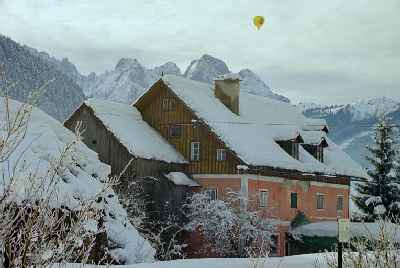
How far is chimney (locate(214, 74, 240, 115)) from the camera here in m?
39.7

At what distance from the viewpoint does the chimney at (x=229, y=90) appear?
3969cm

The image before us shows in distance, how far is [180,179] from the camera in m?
35.1

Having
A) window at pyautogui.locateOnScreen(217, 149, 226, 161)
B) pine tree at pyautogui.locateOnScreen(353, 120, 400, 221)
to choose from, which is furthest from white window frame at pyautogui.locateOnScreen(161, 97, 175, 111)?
pine tree at pyautogui.locateOnScreen(353, 120, 400, 221)

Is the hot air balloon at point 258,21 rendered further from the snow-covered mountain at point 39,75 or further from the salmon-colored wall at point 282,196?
the snow-covered mountain at point 39,75

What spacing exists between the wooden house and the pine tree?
4.10ft

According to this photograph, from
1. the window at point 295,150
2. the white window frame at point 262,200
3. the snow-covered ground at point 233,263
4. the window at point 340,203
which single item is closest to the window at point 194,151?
the white window frame at point 262,200

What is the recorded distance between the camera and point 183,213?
34.4 meters

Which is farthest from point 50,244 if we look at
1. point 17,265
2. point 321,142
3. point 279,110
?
point 279,110

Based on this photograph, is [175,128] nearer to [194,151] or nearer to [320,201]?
[194,151]

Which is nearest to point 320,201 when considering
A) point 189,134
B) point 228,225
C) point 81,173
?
point 189,134

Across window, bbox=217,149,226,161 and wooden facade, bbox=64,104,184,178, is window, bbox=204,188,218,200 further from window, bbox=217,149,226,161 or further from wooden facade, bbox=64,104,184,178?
wooden facade, bbox=64,104,184,178

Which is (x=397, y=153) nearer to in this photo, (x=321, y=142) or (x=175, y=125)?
(x=321, y=142)

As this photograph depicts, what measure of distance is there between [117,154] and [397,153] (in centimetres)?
1723

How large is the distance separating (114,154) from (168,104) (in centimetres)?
473
